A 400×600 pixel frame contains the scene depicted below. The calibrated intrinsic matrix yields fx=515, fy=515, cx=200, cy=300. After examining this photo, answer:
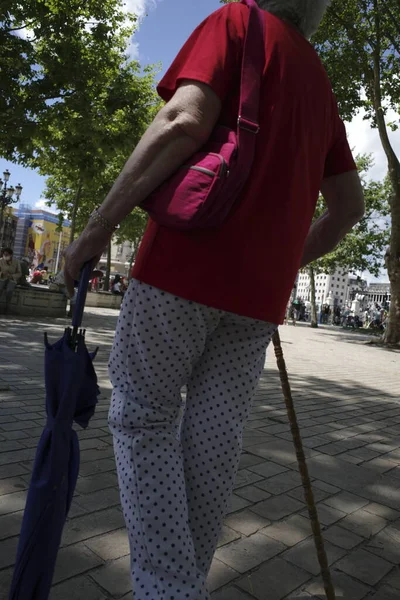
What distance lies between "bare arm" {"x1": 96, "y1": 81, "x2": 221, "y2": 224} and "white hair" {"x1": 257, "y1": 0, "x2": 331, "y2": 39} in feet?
1.62

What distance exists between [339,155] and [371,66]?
19.0 meters

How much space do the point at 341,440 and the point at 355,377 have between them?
4676 millimetres

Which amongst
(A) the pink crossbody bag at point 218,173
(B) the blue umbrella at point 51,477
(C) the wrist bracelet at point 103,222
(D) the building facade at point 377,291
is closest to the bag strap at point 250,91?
(A) the pink crossbody bag at point 218,173

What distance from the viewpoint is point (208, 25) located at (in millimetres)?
1381

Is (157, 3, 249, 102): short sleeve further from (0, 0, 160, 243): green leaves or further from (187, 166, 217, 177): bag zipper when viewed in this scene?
(0, 0, 160, 243): green leaves

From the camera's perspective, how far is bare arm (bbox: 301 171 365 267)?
1.79m

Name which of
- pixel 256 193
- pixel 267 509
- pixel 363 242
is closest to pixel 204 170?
pixel 256 193

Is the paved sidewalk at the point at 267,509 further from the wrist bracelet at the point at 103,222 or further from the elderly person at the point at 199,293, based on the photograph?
the wrist bracelet at the point at 103,222

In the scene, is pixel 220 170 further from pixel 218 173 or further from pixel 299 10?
pixel 299 10

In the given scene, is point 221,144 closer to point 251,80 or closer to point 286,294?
point 251,80

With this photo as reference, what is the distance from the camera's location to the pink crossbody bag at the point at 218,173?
1.26m

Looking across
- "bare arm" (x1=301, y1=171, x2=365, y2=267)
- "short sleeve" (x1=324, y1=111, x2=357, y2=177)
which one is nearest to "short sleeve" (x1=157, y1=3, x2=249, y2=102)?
"short sleeve" (x1=324, y1=111, x2=357, y2=177)

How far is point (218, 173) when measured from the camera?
1.26 metres

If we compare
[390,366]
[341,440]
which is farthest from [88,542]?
[390,366]
